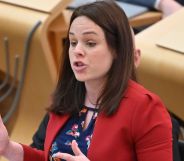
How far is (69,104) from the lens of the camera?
107 centimetres

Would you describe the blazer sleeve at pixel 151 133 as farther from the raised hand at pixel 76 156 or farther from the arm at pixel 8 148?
the arm at pixel 8 148

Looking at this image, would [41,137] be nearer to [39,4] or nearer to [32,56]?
[32,56]

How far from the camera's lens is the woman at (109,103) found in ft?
2.99

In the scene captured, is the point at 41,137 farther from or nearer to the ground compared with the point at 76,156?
nearer to the ground

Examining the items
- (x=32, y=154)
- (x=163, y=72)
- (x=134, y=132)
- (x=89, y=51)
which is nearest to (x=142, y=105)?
(x=134, y=132)

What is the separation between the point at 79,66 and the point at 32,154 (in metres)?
0.29

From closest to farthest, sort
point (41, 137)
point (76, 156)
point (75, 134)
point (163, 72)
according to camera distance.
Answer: point (76, 156)
point (75, 134)
point (41, 137)
point (163, 72)

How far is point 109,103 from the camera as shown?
0.95 metres

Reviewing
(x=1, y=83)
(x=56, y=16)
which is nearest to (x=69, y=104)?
(x=56, y=16)

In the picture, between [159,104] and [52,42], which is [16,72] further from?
[159,104]

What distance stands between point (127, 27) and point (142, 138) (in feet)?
0.79

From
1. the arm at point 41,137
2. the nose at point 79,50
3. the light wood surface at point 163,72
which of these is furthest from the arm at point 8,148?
the light wood surface at point 163,72

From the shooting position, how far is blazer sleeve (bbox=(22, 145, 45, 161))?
3.60ft

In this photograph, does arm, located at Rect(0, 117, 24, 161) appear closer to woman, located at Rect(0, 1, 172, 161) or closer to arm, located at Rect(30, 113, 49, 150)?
woman, located at Rect(0, 1, 172, 161)
